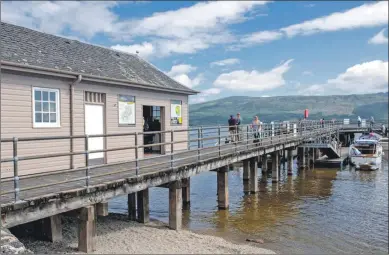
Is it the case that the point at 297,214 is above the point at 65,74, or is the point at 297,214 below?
below

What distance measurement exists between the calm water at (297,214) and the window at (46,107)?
18.0 feet

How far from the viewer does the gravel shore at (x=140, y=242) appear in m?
8.84

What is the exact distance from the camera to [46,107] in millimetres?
11305

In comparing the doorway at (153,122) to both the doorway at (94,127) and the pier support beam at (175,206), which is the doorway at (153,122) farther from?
the pier support beam at (175,206)

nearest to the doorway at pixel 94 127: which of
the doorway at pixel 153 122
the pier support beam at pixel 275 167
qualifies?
the doorway at pixel 153 122

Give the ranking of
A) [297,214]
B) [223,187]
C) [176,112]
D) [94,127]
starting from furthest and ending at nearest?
[176,112]
[223,187]
[297,214]
[94,127]

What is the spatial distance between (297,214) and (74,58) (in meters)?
10.6

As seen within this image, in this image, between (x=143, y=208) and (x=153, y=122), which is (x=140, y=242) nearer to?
(x=143, y=208)

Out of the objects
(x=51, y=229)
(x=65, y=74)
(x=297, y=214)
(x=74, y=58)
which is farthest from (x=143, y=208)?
(x=297, y=214)

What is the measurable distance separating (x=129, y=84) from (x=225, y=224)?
20.6 feet

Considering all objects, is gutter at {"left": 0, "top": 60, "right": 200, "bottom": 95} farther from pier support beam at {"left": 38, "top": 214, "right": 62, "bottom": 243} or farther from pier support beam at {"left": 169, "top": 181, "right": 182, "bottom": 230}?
pier support beam at {"left": 169, "top": 181, "right": 182, "bottom": 230}

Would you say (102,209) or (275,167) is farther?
(275,167)

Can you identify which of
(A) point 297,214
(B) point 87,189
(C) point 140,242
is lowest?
(A) point 297,214

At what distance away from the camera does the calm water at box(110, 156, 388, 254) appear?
12.0 meters
